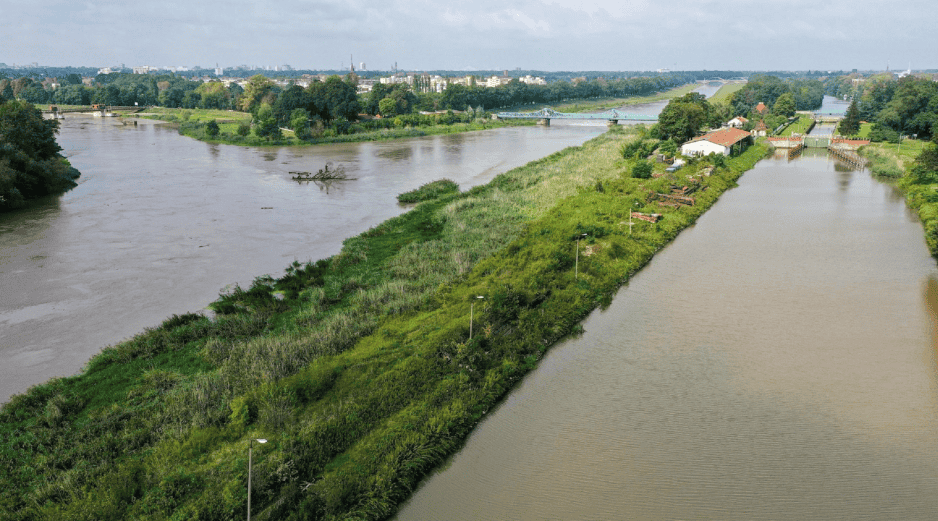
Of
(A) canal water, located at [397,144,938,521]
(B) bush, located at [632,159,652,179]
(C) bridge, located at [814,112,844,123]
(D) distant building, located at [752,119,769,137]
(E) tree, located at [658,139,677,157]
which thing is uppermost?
(C) bridge, located at [814,112,844,123]

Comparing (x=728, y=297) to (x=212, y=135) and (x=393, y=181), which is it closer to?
(x=393, y=181)

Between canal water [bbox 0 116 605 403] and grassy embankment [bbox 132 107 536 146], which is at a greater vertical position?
grassy embankment [bbox 132 107 536 146]

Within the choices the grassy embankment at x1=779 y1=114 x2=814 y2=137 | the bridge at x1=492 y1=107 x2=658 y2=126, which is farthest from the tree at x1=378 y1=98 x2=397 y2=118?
the grassy embankment at x1=779 y1=114 x2=814 y2=137

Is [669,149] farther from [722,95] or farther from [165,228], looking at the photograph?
[722,95]

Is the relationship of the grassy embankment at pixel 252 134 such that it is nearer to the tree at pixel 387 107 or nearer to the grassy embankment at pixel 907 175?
the tree at pixel 387 107

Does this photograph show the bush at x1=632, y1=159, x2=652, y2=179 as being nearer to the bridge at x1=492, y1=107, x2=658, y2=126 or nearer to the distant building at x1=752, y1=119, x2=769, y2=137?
the distant building at x1=752, y1=119, x2=769, y2=137

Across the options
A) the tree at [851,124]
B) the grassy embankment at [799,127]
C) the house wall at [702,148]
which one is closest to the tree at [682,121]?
the house wall at [702,148]
